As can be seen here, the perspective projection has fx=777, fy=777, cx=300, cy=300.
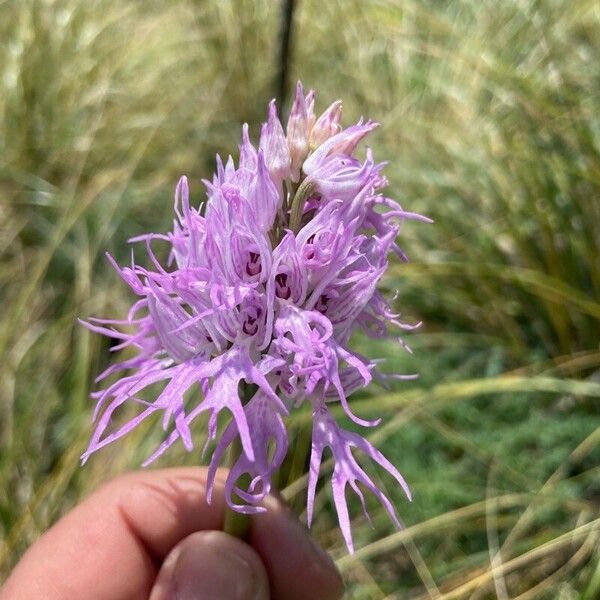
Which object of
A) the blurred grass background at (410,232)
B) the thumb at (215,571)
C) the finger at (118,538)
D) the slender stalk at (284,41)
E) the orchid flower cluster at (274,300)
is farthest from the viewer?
the slender stalk at (284,41)

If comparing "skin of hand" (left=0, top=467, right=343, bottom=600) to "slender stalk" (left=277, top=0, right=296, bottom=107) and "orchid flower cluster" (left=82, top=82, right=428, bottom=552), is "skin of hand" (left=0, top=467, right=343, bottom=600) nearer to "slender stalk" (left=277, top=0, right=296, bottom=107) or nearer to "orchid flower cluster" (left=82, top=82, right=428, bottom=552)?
"orchid flower cluster" (left=82, top=82, right=428, bottom=552)

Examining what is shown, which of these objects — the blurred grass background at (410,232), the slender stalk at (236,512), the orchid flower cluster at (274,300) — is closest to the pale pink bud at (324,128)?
the orchid flower cluster at (274,300)

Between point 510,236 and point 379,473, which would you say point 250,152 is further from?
point 510,236

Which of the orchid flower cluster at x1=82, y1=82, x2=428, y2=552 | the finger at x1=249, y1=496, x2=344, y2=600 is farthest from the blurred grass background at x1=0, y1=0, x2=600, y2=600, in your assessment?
the orchid flower cluster at x1=82, y1=82, x2=428, y2=552

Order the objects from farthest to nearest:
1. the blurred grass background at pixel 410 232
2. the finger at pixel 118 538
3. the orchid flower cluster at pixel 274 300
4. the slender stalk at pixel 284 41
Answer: the slender stalk at pixel 284 41 < the blurred grass background at pixel 410 232 < the finger at pixel 118 538 < the orchid flower cluster at pixel 274 300

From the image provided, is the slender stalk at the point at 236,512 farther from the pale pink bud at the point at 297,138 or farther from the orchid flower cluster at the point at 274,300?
the pale pink bud at the point at 297,138

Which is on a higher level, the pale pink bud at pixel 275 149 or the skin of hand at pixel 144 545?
the pale pink bud at pixel 275 149

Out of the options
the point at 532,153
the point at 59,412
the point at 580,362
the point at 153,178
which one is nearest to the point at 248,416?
the point at 580,362
